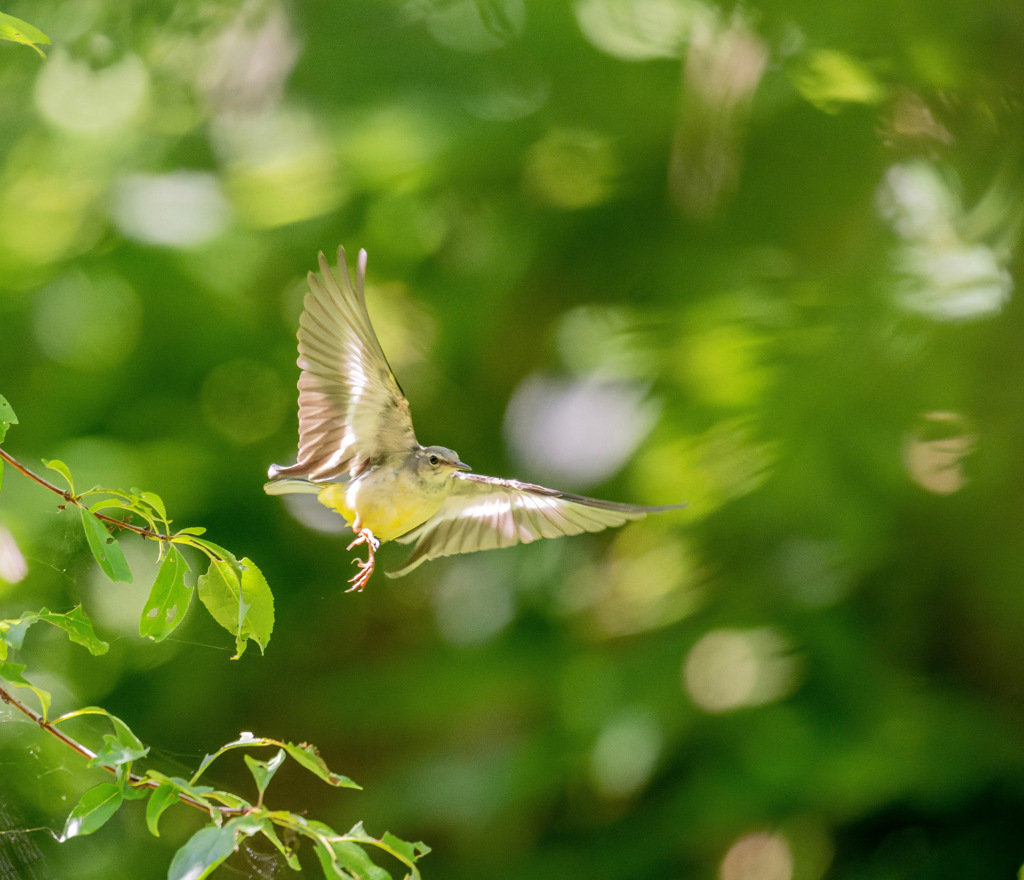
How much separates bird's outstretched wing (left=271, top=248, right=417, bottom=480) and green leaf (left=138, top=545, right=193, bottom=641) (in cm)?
4

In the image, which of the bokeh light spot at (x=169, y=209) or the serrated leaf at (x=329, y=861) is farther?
the bokeh light spot at (x=169, y=209)

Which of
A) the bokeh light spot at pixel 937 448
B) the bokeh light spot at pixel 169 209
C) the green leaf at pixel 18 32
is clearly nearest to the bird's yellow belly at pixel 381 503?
the green leaf at pixel 18 32

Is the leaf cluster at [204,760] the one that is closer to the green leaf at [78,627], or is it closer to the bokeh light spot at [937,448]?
the green leaf at [78,627]

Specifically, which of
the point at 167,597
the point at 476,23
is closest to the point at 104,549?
the point at 167,597

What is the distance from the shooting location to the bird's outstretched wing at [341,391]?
24 cm

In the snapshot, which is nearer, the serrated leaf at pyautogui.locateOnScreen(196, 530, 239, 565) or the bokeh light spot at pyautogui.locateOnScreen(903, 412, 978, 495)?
the serrated leaf at pyautogui.locateOnScreen(196, 530, 239, 565)

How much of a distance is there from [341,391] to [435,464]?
0.04 meters

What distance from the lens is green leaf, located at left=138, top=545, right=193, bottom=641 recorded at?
247mm

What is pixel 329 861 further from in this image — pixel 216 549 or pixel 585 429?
pixel 585 429

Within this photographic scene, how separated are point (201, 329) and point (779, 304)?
512mm

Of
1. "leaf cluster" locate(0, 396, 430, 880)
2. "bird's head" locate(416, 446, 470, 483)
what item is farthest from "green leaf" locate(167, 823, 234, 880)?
"bird's head" locate(416, 446, 470, 483)

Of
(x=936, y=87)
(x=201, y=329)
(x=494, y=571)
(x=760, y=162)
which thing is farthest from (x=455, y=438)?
(x=936, y=87)

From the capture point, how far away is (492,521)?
0.34 meters

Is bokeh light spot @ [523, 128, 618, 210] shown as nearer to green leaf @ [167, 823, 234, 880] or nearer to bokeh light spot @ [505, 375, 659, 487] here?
bokeh light spot @ [505, 375, 659, 487]
